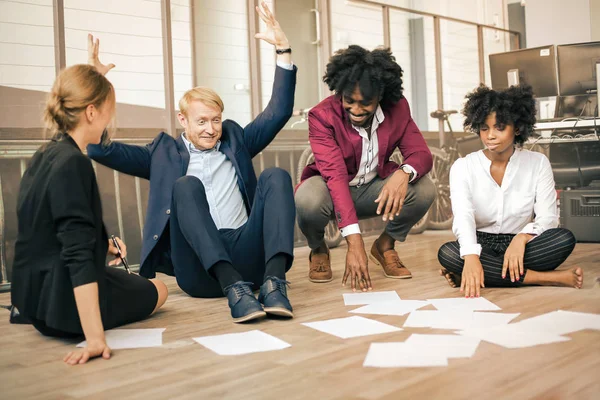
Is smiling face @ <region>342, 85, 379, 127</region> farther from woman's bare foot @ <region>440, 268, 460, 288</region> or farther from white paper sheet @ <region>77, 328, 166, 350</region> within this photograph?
white paper sheet @ <region>77, 328, 166, 350</region>

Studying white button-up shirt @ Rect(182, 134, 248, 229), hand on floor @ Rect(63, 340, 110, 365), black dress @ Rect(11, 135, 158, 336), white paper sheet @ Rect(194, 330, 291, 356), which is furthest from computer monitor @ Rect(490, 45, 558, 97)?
hand on floor @ Rect(63, 340, 110, 365)

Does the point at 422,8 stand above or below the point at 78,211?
above

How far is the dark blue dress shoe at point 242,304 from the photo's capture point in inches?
86.1

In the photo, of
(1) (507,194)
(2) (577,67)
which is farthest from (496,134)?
(2) (577,67)

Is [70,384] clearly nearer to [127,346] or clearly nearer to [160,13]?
[127,346]

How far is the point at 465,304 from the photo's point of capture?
2.38m

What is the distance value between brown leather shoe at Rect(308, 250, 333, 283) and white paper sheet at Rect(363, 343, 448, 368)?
49.5 inches

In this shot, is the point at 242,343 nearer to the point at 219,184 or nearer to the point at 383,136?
the point at 219,184

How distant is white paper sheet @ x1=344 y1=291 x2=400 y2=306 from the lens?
2.51 meters

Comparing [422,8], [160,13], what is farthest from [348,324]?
[422,8]

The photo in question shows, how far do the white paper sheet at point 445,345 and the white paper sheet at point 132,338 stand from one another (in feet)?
2.36

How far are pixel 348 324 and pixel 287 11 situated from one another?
122 inches

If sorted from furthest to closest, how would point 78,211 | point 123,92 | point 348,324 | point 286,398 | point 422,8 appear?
point 422,8
point 123,92
point 348,324
point 78,211
point 286,398

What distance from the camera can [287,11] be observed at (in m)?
4.77
